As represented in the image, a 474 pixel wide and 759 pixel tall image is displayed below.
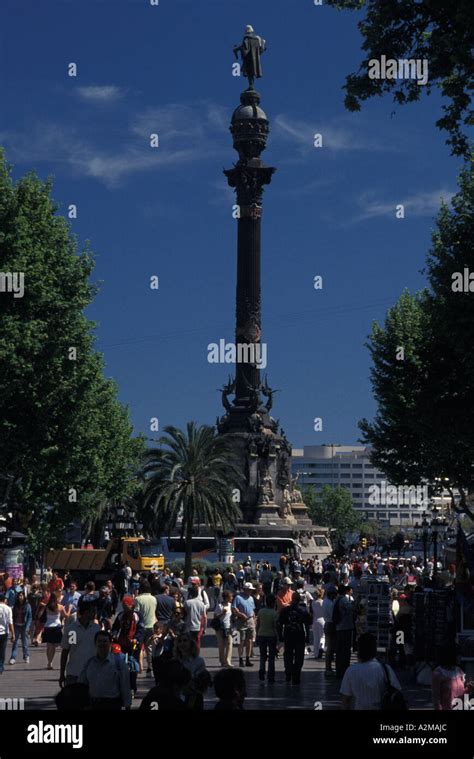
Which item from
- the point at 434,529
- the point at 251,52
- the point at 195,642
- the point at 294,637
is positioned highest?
the point at 251,52

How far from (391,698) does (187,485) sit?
44.0m

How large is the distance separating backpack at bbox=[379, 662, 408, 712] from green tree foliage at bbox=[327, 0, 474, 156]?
9.06m

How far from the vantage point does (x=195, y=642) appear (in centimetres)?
1229

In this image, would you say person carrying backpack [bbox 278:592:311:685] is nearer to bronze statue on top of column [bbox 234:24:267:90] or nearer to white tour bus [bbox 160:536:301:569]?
white tour bus [bbox 160:536:301:569]

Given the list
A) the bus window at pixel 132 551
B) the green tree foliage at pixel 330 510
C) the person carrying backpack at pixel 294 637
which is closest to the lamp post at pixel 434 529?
the person carrying backpack at pixel 294 637

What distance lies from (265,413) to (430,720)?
80067 mm

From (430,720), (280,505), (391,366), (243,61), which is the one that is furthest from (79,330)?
(243,61)

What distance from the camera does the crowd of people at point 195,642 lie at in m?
10.1

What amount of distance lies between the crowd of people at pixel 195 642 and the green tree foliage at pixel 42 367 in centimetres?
749

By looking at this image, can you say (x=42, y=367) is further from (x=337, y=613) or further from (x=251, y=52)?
(x=251, y=52)

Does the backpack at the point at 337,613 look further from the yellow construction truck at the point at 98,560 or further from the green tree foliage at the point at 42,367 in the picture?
the yellow construction truck at the point at 98,560

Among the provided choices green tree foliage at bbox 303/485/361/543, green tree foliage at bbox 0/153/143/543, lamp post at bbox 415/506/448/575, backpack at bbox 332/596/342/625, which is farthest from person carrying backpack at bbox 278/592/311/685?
green tree foliage at bbox 303/485/361/543

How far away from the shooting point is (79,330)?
3828 cm

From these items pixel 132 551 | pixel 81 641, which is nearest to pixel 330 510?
pixel 132 551
